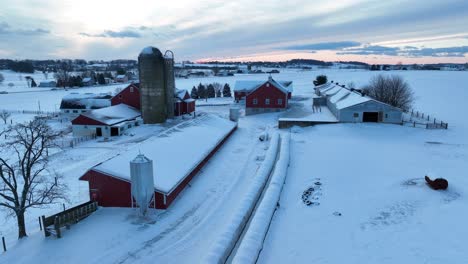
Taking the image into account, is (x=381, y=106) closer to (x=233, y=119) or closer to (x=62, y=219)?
(x=233, y=119)

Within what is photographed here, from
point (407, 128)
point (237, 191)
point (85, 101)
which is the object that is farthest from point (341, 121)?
point (85, 101)

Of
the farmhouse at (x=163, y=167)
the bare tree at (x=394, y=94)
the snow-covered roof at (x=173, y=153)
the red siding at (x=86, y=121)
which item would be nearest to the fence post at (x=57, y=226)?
the farmhouse at (x=163, y=167)

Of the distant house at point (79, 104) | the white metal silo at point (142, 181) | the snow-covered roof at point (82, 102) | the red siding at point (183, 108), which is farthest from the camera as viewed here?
the snow-covered roof at point (82, 102)

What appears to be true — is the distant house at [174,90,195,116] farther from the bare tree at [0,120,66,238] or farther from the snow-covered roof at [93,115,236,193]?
the bare tree at [0,120,66,238]

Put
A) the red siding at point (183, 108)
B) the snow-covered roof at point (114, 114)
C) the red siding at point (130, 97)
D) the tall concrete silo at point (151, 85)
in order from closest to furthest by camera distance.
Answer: the snow-covered roof at point (114, 114)
the tall concrete silo at point (151, 85)
the red siding at point (130, 97)
the red siding at point (183, 108)

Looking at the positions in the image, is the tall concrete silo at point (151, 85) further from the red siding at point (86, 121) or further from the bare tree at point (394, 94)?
the bare tree at point (394, 94)
